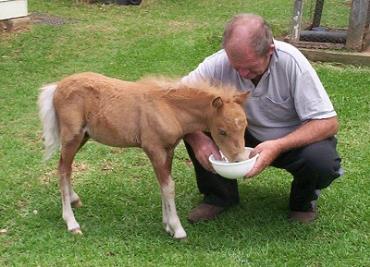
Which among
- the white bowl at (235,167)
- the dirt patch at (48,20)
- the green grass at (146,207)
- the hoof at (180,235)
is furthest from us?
the dirt patch at (48,20)

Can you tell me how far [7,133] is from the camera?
222 inches

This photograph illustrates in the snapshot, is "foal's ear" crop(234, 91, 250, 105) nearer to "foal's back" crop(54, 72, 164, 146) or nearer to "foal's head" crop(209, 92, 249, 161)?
"foal's head" crop(209, 92, 249, 161)

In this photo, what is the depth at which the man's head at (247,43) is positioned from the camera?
138 inches

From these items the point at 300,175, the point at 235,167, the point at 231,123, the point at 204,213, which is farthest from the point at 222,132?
the point at 204,213

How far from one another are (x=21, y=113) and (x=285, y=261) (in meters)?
3.42

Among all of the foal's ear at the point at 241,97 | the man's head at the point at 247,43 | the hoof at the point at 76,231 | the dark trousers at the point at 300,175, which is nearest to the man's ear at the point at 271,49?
the man's head at the point at 247,43

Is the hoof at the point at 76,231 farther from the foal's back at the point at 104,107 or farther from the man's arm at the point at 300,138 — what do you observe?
the man's arm at the point at 300,138

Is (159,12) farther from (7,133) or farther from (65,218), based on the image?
(65,218)

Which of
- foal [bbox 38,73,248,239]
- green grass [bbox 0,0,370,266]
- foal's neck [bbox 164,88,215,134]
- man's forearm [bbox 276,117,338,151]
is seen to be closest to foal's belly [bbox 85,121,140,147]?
foal [bbox 38,73,248,239]

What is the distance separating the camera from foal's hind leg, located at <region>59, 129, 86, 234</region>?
3.84 meters

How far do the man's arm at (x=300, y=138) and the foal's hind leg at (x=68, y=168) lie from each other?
1076 millimetres

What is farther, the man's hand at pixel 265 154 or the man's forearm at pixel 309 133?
the man's forearm at pixel 309 133

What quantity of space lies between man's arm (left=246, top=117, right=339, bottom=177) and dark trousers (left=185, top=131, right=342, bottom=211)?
0.06m

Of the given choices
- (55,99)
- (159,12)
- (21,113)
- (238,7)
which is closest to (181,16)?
(159,12)
